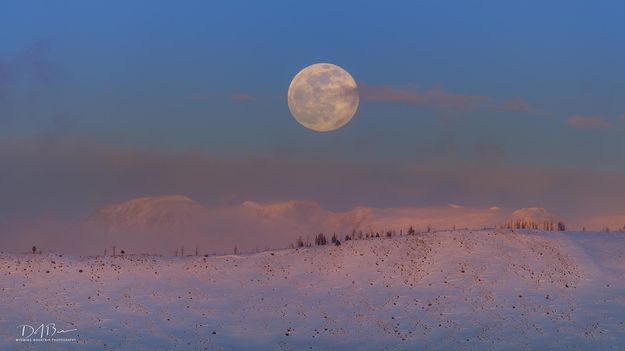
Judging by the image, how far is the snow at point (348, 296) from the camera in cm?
6059

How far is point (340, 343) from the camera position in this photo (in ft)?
200

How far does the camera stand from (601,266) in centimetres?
7219

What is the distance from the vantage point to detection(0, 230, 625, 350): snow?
60.6m

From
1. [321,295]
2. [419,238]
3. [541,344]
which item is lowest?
[541,344]

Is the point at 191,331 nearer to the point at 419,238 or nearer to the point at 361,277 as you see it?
the point at 361,277

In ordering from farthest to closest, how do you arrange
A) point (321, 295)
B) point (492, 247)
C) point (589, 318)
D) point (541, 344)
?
point (492, 247), point (321, 295), point (589, 318), point (541, 344)

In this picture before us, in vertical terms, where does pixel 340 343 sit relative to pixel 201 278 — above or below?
below

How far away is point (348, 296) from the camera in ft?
225

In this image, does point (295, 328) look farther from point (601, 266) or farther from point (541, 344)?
point (601, 266)

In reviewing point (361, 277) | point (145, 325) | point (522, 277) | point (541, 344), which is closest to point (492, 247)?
point (522, 277)

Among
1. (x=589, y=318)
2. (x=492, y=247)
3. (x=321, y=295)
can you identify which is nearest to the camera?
(x=589, y=318)

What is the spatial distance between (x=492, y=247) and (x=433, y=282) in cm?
805

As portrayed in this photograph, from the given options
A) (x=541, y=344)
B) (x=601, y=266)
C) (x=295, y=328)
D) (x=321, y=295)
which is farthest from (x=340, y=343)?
(x=601, y=266)

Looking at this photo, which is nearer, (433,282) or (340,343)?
(340,343)
